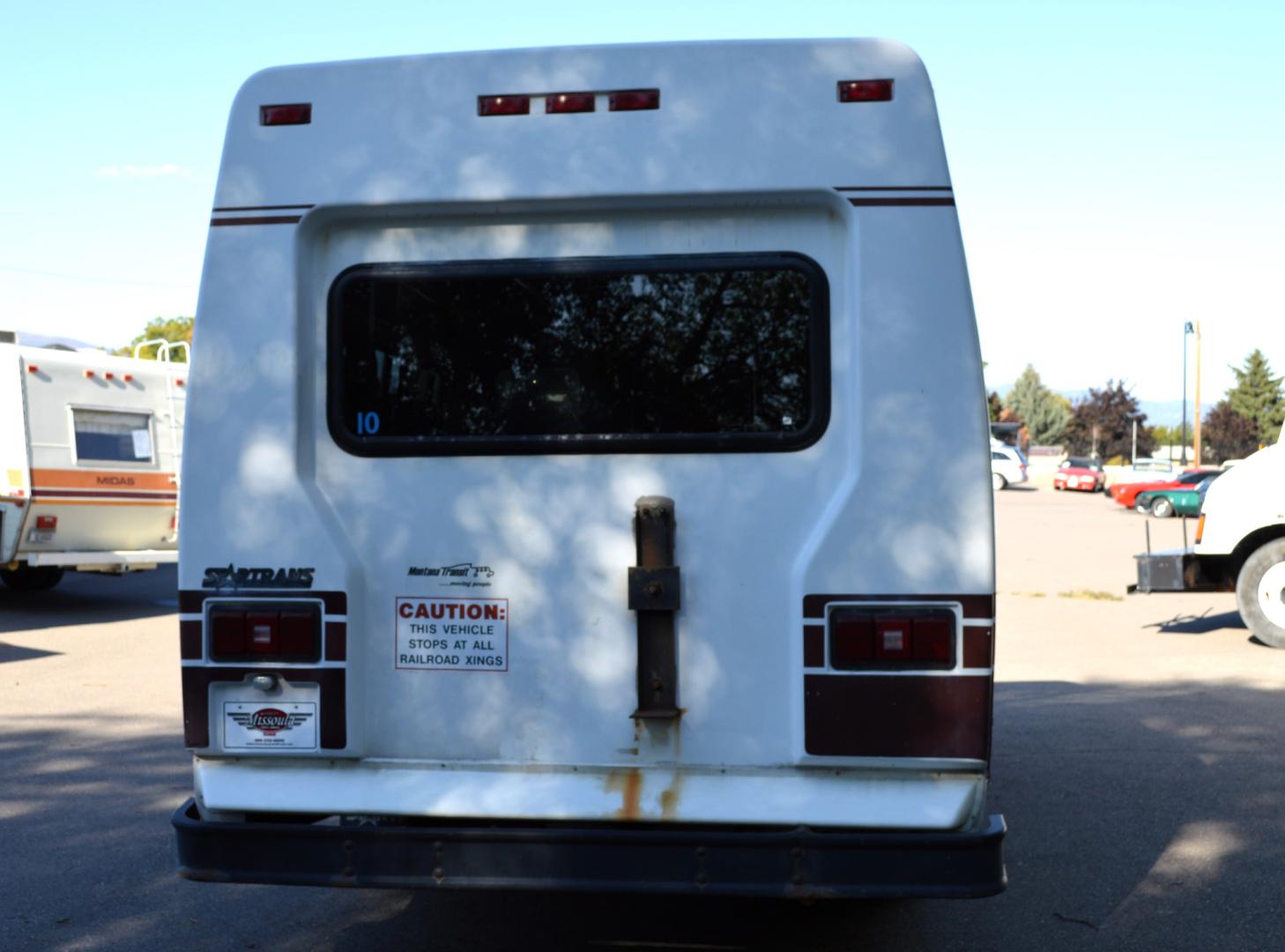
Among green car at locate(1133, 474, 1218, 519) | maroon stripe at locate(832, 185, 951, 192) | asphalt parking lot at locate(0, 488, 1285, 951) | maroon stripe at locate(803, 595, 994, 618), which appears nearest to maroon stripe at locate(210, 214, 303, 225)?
maroon stripe at locate(832, 185, 951, 192)

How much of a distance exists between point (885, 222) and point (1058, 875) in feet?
10.6

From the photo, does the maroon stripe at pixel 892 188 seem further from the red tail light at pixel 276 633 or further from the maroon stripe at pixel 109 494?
the maroon stripe at pixel 109 494

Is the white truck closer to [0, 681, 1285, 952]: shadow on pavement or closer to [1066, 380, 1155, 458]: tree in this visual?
[0, 681, 1285, 952]: shadow on pavement

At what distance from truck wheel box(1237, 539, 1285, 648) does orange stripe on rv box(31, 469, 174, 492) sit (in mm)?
11495

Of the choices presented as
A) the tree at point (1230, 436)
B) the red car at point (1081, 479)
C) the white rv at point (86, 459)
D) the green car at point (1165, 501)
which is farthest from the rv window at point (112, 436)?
the tree at point (1230, 436)

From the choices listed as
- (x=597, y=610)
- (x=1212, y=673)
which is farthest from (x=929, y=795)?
(x=1212, y=673)

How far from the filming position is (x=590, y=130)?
14.2ft

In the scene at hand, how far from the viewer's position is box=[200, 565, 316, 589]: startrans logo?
4.43 m

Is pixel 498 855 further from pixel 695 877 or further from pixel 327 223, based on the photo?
pixel 327 223

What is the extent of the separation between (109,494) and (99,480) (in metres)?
0.21

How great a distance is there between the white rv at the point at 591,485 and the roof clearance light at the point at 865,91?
1cm

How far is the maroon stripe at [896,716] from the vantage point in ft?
13.7

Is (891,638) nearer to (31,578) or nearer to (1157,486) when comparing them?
(31,578)

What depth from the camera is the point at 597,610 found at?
4.38 m
